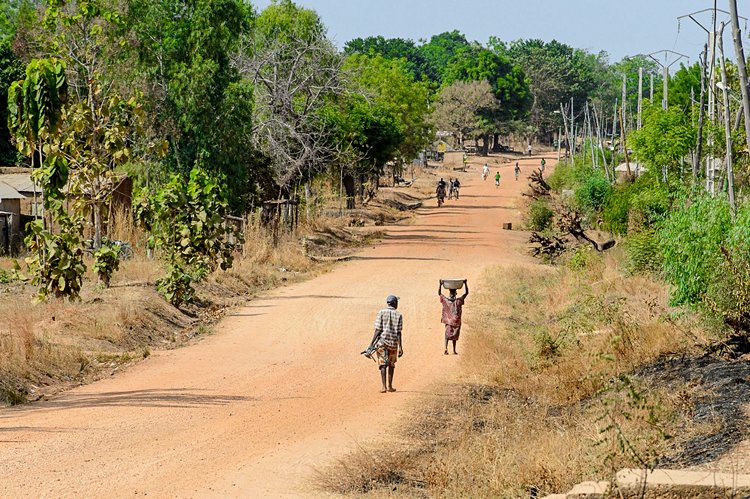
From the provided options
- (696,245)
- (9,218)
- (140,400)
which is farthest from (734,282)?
(9,218)

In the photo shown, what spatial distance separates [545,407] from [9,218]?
2249cm

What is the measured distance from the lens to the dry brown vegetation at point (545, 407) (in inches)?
413

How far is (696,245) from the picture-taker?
16641mm

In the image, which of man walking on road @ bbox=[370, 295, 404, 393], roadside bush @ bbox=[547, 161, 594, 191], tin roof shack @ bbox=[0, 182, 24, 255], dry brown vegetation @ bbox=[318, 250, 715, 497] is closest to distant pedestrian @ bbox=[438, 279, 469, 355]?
dry brown vegetation @ bbox=[318, 250, 715, 497]

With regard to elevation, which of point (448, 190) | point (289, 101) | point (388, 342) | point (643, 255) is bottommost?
point (388, 342)

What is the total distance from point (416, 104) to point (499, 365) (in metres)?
49.7

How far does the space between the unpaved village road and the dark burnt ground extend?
3341 mm

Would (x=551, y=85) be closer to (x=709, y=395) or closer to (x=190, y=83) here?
(x=190, y=83)

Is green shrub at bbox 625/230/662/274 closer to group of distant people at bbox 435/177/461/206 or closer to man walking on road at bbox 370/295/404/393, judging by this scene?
man walking on road at bbox 370/295/404/393

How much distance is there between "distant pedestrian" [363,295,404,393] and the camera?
1595cm

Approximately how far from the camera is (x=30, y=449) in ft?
38.1

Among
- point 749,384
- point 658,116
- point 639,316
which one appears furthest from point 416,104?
point 749,384

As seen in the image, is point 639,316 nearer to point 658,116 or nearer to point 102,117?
point 102,117

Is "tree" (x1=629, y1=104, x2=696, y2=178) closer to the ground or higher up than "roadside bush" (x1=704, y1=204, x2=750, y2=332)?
higher up
